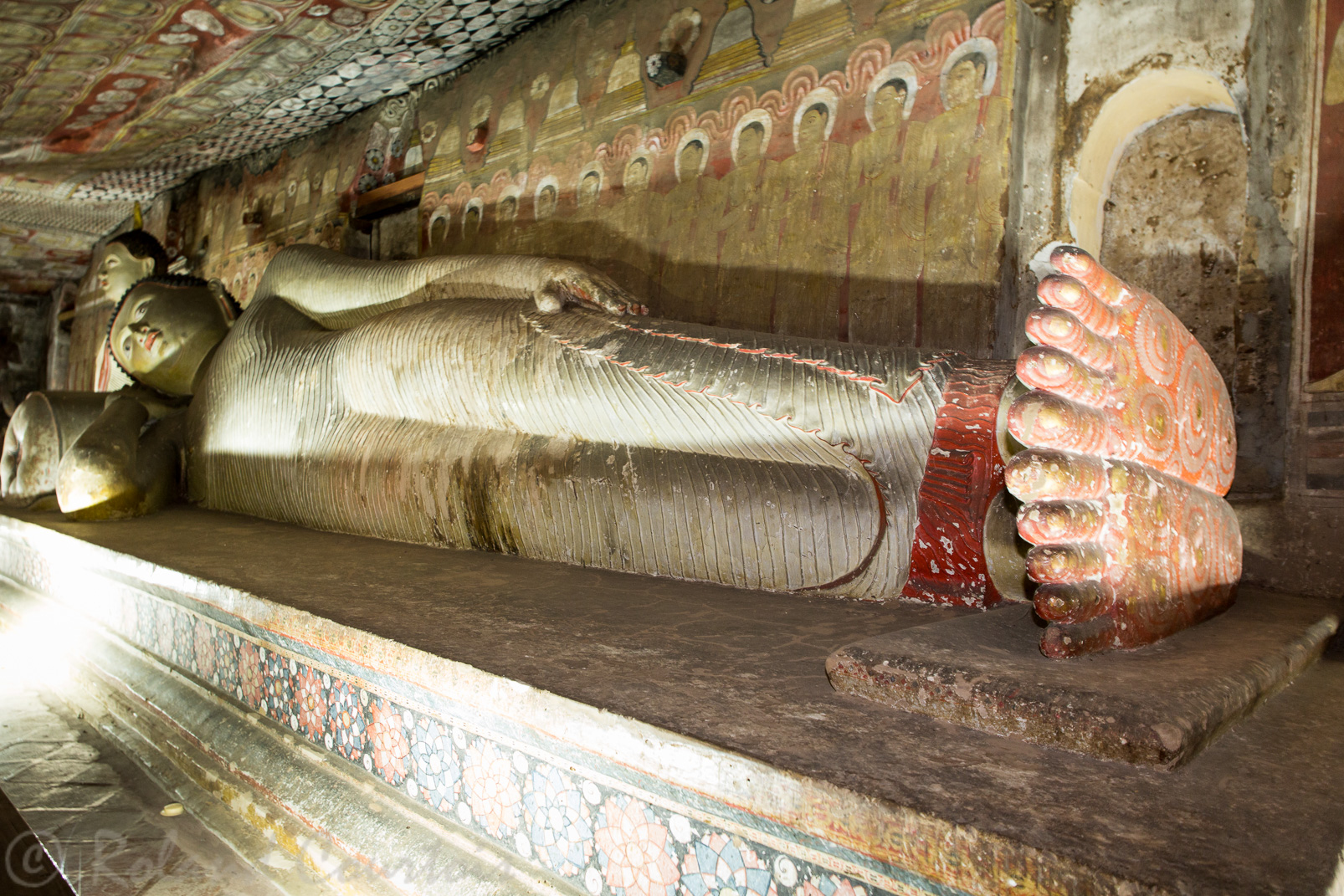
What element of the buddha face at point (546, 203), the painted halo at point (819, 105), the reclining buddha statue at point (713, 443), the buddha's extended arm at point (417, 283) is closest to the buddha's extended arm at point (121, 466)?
the reclining buddha statue at point (713, 443)

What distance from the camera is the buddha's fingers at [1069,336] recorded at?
3.23ft

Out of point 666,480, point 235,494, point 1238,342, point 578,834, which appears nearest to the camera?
point 578,834

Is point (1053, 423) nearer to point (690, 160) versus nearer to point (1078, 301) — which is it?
point (1078, 301)

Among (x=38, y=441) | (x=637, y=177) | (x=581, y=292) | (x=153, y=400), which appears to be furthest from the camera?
(x=153, y=400)

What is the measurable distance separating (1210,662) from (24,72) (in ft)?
17.1

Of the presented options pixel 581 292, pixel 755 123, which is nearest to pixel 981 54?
pixel 755 123

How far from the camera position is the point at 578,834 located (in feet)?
3.28

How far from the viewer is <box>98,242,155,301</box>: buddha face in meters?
4.12

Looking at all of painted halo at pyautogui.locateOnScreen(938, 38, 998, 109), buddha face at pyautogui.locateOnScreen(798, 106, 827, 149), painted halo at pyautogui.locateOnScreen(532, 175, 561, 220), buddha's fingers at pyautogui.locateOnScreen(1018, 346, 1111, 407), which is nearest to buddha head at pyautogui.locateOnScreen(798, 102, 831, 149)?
buddha face at pyautogui.locateOnScreen(798, 106, 827, 149)

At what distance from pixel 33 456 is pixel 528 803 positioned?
3.23m

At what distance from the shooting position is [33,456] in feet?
10.8

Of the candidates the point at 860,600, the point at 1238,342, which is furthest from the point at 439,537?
the point at 1238,342

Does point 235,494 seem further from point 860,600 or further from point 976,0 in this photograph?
point 976,0

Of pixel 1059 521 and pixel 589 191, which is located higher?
pixel 589 191
